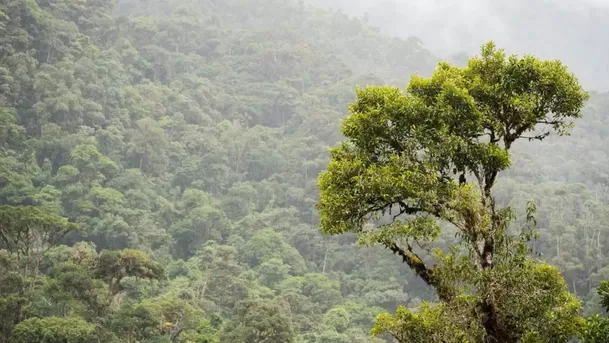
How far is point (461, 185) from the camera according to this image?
5961 mm

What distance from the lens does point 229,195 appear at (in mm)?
53719

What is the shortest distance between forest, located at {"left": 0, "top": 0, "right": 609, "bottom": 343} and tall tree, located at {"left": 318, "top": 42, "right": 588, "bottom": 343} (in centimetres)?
3

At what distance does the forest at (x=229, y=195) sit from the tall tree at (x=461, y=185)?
0.03 metres

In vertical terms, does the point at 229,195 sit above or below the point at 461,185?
above

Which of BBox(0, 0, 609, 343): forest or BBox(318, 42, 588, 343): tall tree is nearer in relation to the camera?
BBox(318, 42, 588, 343): tall tree

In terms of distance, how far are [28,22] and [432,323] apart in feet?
170

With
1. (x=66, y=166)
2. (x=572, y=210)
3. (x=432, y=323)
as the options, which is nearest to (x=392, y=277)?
(x=572, y=210)

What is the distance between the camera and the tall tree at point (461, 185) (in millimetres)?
5574

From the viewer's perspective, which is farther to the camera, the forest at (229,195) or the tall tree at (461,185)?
the forest at (229,195)

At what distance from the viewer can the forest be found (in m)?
6.22

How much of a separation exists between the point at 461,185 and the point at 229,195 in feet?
159

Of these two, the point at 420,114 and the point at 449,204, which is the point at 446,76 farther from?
the point at 449,204

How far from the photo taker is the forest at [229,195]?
20.4ft

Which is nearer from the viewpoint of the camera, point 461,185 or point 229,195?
point 461,185
